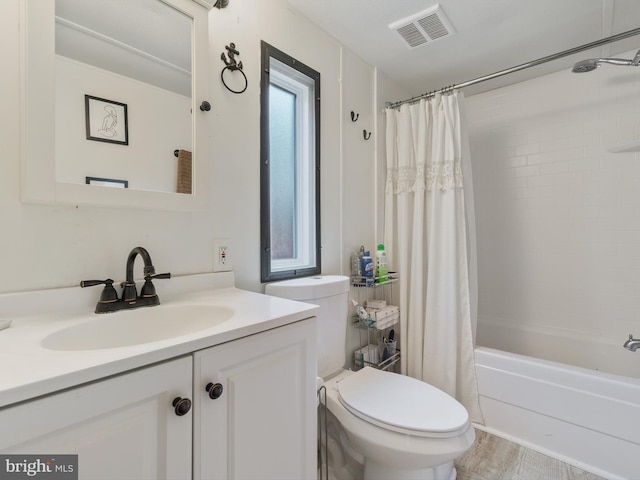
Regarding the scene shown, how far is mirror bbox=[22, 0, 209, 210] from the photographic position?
0.77 m

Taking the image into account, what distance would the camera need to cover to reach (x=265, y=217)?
1.30 metres

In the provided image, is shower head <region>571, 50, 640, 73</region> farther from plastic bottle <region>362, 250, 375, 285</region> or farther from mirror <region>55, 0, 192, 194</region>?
mirror <region>55, 0, 192, 194</region>

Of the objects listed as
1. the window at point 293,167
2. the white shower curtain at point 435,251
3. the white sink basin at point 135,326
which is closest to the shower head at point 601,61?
the white shower curtain at point 435,251

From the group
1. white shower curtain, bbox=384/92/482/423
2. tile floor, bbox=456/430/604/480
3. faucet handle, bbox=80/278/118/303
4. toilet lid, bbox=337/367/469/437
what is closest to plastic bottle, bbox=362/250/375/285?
white shower curtain, bbox=384/92/482/423

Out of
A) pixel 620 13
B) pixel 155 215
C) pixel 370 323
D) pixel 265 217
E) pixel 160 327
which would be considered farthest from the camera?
pixel 370 323

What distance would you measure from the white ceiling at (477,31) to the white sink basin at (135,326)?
148 centimetres

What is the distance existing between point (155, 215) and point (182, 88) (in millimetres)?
451

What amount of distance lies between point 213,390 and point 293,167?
3.81ft

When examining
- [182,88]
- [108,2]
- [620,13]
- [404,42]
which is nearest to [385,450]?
[182,88]

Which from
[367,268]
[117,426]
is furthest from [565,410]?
[117,426]

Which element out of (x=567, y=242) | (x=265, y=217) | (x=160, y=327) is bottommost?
(x=160, y=327)

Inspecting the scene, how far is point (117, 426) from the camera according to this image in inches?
20.6

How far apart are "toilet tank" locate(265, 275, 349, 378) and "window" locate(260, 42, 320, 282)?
0.50ft

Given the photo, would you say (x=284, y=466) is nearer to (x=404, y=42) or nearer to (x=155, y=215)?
(x=155, y=215)
